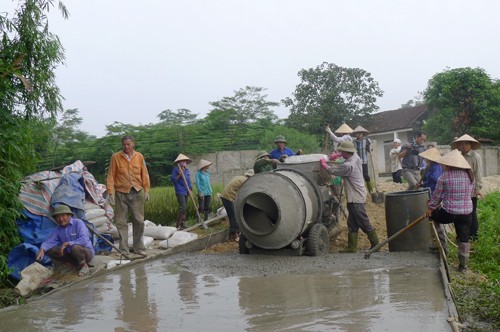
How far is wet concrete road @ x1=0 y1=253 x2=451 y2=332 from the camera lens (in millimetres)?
4766

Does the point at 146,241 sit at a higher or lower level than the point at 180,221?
lower

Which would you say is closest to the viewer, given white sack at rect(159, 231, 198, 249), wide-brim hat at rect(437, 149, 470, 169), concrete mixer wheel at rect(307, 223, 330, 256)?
wide-brim hat at rect(437, 149, 470, 169)

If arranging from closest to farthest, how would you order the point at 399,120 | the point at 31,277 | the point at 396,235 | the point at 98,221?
the point at 31,277 → the point at 396,235 → the point at 98,221 → the point at 399,120

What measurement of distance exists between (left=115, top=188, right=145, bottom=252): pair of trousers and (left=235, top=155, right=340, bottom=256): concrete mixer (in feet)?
5.17

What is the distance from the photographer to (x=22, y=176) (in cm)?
792

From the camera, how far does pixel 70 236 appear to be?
725 centimetres

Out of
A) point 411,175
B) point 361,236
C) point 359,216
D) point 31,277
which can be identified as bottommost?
point 361,236

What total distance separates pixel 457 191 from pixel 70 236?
4872mm

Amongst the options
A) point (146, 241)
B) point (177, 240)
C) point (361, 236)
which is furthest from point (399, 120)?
point (146, 241)

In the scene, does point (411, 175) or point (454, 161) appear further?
point (411, 175)

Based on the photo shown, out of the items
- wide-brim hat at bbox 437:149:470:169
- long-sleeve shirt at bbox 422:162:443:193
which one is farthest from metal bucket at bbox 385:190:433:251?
wide-brim hat at bbox 437:149:470:169

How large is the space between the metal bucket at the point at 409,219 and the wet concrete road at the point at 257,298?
0.47 metres

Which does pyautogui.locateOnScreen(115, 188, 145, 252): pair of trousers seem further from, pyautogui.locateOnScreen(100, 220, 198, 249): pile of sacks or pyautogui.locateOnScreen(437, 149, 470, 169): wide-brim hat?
pyautogui.locateOnScreen(437, 149, 470, 169): wide-brim hat

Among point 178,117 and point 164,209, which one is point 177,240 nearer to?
point 164,209
